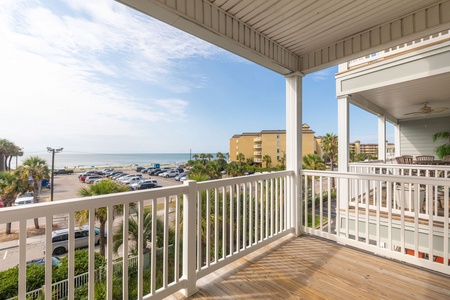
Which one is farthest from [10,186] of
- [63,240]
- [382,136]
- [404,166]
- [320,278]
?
[382,136]

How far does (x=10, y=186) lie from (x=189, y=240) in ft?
8.42

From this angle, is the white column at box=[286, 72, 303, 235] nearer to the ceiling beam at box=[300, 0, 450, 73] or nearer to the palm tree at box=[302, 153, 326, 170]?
the ceiling beam at box=[300, 0, 450, 73]

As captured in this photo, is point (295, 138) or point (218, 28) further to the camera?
point (295, 138)

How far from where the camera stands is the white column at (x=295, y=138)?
10.4 feet

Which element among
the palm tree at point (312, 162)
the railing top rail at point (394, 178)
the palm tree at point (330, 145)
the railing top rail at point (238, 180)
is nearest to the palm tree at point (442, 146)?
the railing top rail at point (394, 178)

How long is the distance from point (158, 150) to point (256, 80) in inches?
689

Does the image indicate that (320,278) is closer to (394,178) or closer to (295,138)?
(394,178)

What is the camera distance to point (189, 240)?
1.92m

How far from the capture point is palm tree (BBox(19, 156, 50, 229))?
141 inches

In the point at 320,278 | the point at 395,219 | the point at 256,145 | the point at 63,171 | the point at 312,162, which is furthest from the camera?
the point at 312,162

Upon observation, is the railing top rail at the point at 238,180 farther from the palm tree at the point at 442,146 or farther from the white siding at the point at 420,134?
the white siding at the point at 420,134

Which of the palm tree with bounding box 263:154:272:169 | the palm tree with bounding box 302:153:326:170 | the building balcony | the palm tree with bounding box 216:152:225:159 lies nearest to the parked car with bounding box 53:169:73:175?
the building balcony

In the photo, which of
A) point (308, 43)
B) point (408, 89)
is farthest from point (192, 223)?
point (408, 89)

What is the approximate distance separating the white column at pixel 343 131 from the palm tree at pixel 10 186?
536 centimetres
